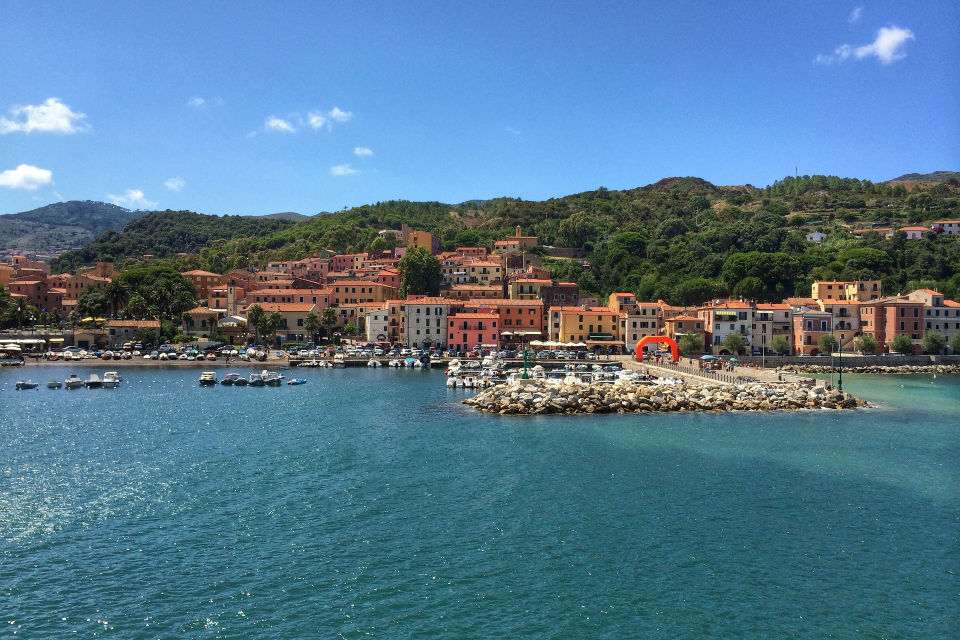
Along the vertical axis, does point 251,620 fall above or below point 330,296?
below

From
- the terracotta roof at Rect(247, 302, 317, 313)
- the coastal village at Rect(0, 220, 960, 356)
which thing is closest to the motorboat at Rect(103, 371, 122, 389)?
the coastal village at Rect(0, 220, 960, 356)

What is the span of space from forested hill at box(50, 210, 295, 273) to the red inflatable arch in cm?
8970

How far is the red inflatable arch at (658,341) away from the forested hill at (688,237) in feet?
45.9

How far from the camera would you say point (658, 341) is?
56781mm

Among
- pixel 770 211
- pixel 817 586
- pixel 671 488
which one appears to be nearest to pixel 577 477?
pixel 671 488

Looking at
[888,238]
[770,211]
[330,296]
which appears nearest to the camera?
[330,296]

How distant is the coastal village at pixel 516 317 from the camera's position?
58.0 meters

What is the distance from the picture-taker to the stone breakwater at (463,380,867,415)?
110 feet

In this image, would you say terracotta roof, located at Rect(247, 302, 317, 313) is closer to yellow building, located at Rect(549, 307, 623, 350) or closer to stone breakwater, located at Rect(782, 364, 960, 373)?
yellow building, located at Rect(549, 307, 623, 350)

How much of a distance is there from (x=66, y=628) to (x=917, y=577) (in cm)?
1595

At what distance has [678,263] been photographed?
79.7m

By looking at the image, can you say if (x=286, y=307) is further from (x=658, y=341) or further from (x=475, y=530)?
(x=475, y=530)

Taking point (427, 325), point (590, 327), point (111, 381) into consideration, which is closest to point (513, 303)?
point (590, 327)

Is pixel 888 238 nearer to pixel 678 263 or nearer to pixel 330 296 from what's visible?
pixel 678 263
